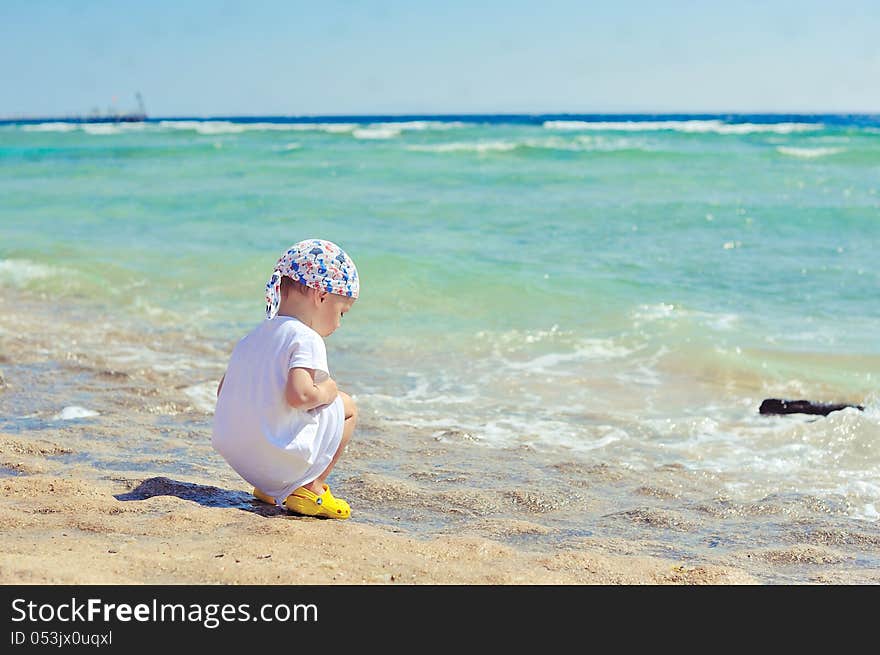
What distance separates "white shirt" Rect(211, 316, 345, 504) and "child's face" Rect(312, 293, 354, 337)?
0.06 metres

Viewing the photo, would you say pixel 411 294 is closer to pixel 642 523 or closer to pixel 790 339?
pixel 790 339

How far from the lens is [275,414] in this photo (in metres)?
3.71

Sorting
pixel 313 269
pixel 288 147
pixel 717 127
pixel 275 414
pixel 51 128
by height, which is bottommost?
pixel 275 414

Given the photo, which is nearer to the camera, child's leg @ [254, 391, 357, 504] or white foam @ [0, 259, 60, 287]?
child's leg @ [254, 391, 357, 504]

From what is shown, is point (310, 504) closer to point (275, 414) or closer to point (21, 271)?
point (275, 414)

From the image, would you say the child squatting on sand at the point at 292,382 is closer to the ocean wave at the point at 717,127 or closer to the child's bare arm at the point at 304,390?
the child's bare arm at the point at 304,390

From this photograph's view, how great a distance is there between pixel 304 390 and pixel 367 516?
835 mm

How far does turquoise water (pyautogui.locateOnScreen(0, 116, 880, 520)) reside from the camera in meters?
6.22

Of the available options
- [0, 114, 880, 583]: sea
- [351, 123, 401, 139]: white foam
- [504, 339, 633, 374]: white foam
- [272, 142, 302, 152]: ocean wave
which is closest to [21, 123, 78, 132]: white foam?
[351, 123, 401, 139]: white foam

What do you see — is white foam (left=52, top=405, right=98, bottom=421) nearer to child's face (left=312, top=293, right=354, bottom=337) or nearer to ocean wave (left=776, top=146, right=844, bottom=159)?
child's face (left=312, top=293, right=354, bottom=337)

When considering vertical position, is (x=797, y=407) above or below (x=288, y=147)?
below

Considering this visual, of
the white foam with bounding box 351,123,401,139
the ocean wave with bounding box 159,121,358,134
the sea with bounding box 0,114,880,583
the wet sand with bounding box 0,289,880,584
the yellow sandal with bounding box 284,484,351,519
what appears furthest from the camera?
the ocean wave with bounding box 159,121,358,134

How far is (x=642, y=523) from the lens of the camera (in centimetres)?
432

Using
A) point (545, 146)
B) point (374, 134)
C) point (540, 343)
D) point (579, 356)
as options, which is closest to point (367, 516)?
point (579, 356)
